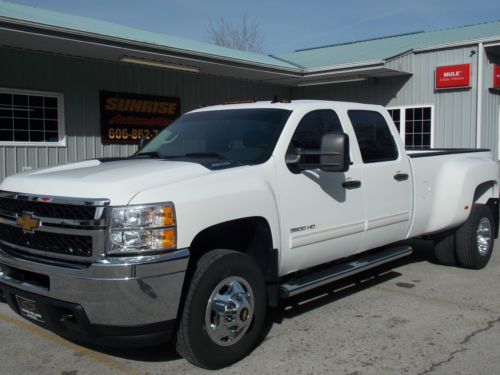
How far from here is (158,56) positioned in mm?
11672

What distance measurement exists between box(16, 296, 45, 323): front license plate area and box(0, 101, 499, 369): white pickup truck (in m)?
0.01

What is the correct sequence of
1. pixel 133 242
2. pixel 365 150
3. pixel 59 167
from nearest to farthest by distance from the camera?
pixel 133 242 → pixel 59 167 → pixel 365 150

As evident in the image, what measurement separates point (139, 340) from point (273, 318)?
1870 mm

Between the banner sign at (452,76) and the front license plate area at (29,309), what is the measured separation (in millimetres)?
13252

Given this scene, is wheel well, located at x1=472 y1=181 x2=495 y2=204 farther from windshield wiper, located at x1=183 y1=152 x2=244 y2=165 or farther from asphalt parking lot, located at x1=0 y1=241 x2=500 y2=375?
windshield wiper, located at x1=183 y1=152 x2=244 y2=165

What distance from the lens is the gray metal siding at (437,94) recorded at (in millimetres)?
14461

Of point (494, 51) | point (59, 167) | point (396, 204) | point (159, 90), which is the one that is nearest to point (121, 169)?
point (59, 167)

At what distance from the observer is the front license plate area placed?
12.1 ft

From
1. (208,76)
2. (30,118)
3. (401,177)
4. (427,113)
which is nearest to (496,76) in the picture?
(427,113)

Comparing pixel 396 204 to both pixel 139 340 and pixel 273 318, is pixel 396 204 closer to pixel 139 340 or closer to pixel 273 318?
pixel 273 318

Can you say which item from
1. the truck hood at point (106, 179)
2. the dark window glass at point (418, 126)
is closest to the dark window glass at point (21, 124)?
the truck hood at point (106, 179)

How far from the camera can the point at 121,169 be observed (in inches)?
160

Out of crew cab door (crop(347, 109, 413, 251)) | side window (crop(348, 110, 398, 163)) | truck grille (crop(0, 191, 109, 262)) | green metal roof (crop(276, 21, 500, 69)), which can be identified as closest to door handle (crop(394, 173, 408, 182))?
crew cab door (crop(347, 109, 413, 251))

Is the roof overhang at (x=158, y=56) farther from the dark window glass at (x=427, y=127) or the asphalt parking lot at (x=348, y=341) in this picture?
the asphalt parking lot at (x=348, y=341)
